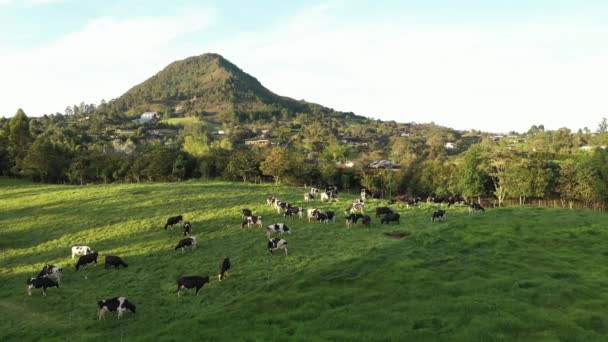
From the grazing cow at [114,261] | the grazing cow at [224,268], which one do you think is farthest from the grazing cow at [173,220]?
the grazing cow at [224,268]

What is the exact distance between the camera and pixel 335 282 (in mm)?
23125

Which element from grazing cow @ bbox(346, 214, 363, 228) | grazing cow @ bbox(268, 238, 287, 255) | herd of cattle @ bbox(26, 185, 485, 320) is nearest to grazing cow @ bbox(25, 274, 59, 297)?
herd of cattle @ bbox(26, 185, 485, 320)

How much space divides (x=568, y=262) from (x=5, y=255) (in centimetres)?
4154

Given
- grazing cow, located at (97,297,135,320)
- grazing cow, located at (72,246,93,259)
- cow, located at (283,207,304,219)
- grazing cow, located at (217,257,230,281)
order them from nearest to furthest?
grazing cow, located at (97,297,135,320) < grazing cow, located at (217,257,230,281) < grazing cow, located at (72,246,93,259) < cow, located at (283,207,304,219)

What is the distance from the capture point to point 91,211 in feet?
169

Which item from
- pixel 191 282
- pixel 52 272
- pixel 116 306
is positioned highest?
pixel 191 282

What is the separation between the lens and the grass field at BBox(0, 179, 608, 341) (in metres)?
17.4

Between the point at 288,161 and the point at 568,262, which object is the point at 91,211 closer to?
the point at 288,161

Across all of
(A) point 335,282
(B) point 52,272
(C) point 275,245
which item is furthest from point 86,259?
(A) point 335,282

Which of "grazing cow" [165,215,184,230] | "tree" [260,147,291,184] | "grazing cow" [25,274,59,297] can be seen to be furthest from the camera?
"tree" [260,147,291,184]

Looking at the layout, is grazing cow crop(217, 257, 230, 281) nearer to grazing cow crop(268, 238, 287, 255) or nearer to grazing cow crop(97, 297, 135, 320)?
grazing cow crop(268, 238, 287, 255)

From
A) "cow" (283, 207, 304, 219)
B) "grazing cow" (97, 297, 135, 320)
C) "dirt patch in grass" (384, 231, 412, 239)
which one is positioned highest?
"cow" (283, 207, 304, 219)

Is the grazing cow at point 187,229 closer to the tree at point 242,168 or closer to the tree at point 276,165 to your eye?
the tree at point 276,165

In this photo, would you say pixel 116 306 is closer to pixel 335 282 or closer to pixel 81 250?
pixel 335 282
